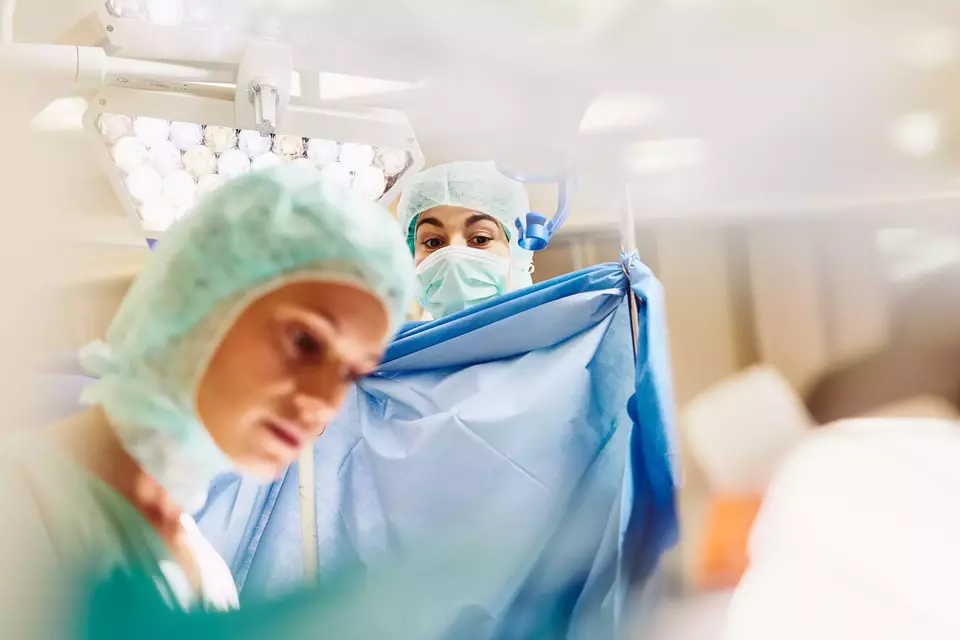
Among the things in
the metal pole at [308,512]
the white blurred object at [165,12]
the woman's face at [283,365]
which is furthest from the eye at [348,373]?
the white blurred object at [165,12]

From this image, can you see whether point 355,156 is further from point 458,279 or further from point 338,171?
point 458,279

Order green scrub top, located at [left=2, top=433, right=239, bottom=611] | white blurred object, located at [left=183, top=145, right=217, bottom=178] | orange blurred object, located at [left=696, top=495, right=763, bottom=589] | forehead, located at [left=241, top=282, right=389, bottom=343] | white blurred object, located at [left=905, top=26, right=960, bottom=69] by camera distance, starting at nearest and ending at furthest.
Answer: green scrub top, located at [left=2, top=433, right=239, bottom=611] → forehead, located at [left=241, top=282, right=389, bottom=343] → orange blurred object, located at [left=696, top=495, right=763, bottom=589] → white blurred object, located at [left=183, top=145, right=217, bottom=178] → white blurred object, located at [left=905, top=26, right=960, bottom=69]

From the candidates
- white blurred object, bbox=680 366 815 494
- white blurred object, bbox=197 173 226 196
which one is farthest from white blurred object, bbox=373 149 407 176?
white blurred object, bbox=680 366 815 494

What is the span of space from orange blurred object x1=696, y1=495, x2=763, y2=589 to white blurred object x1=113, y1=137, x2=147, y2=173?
0.82 meters

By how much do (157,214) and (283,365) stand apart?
32 centimetres

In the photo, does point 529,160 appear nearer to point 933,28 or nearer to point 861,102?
point 861,102

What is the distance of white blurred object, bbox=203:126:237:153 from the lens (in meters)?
0.96

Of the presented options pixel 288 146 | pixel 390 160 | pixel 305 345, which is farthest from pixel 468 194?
pixel 305 345

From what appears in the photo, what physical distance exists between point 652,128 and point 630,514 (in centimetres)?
54

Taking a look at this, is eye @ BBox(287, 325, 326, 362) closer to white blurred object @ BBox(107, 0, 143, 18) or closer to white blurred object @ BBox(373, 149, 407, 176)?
white blurred object @ BBox(373, 149, 407, 176)

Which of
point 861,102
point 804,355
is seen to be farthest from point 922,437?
point 861,102

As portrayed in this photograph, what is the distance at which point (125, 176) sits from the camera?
90 centimetres

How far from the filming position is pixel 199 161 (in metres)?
0.94

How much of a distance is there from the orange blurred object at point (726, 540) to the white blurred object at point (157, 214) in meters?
0.74
